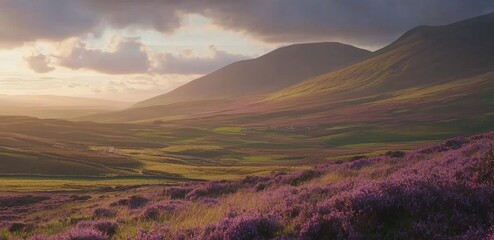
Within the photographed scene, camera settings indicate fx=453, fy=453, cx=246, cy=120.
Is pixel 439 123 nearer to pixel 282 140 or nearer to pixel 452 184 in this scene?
pixel 282 140

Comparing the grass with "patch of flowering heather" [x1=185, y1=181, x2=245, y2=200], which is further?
the grass

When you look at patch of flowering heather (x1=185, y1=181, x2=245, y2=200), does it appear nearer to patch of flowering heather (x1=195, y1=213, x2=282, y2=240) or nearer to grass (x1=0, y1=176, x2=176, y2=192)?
patch of flowering heather (x1=195, y1=213, x2=282, y2=240)

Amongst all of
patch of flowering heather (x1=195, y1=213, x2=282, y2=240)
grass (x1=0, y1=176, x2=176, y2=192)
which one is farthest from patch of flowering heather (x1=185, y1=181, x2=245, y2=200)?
grass (x1=0, y1=176, x2=176, y2=192)

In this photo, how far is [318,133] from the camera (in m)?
185

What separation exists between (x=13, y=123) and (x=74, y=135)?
33.8 metres

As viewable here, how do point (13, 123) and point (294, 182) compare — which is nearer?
point (294, 182)

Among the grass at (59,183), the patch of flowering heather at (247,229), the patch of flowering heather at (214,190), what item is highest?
the patch of flowering heather at (247,229)

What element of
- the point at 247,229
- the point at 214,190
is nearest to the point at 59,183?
the point at 214,190

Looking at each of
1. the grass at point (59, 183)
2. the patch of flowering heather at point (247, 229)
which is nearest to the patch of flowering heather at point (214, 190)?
the patch of flowering heather at point (247, 229)

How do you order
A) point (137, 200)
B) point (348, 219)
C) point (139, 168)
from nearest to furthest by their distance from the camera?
1. point (348, 219)
2. point (137, 200)
3. point (139, 168)

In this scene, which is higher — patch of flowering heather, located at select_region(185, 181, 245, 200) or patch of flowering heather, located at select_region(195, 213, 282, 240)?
patch of flowering heather, located at select_region(195, 213, 282, 240)

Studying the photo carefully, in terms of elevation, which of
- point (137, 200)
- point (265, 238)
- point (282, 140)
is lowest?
point (282, 140)

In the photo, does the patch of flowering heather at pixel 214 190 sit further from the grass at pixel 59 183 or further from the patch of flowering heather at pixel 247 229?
the grass at pixel 59 183

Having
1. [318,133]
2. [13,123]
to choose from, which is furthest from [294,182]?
[13,123]
